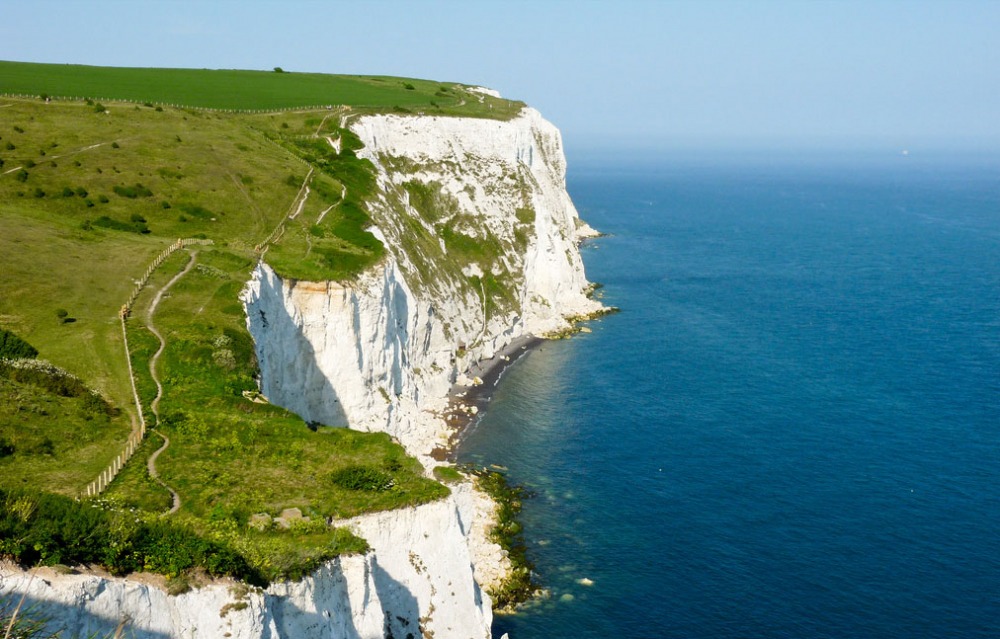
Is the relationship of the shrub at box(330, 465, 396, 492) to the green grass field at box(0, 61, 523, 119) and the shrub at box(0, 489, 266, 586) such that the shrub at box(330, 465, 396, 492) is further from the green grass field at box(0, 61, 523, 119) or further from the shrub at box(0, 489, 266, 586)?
the green grass field at box(0, 61, 523, 119)

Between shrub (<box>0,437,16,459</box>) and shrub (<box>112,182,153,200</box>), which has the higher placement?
shrub (<box>112,182,153,200</box>)

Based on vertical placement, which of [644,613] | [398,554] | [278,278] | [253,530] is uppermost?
[278,278]

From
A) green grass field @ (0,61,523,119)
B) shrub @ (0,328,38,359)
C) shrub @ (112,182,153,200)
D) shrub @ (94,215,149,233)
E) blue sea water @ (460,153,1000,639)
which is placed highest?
green grass field @ (0,61,523,119)

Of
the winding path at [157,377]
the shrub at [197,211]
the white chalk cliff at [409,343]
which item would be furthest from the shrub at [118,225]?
the white chalk cliff at [409,343]

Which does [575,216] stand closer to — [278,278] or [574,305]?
[574,305]

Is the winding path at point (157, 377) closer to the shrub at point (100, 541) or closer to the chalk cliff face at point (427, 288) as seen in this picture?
the shrub at point (100, 541)

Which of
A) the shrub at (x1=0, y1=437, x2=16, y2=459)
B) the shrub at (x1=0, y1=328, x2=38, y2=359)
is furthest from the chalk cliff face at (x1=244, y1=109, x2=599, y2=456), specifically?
the shrub at (x1=0, y1=437, x2=16, y2=459)

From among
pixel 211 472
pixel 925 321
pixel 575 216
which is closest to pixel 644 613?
pixel 211 472
